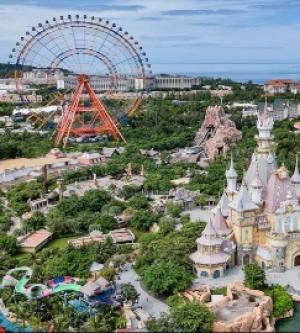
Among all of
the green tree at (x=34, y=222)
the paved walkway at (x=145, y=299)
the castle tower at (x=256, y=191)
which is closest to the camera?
the paved walkway at (x=145, y=299)

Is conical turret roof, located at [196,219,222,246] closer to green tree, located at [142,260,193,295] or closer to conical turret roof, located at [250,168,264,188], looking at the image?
green tree, located at [142,260,193,295]

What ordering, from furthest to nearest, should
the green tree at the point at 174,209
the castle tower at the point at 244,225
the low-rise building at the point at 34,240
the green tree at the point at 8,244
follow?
the green tree at the point at 174,209 → the low-rise building at the point at 34,240 → the green tree at the point at 8,244 → the castle tower at the point at 244,225

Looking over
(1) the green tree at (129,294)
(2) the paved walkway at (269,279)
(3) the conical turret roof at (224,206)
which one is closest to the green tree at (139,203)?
(3) the conical turret roof at (224,206)

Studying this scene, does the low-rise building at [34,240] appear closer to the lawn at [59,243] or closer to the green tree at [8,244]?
the lawn at [59,243]

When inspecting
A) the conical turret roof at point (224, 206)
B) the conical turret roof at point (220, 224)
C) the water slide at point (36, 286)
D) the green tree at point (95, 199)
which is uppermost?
the conical turret roof at point (224, 206)

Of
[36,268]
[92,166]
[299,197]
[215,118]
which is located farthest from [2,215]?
[215,118]

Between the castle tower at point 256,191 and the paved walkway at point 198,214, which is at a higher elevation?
the castle tower at point 256,191

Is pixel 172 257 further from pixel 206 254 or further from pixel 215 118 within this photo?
pixel 215 118

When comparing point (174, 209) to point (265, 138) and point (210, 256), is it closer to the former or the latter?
point (265, 138)
